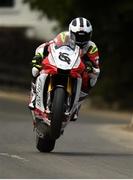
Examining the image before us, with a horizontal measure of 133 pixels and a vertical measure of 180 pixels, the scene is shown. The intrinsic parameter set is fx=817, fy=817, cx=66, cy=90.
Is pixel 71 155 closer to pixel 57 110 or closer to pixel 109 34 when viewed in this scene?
pixel 57 110

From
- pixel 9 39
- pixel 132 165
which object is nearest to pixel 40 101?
pixel 132 165

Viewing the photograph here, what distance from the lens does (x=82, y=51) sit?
12.8m

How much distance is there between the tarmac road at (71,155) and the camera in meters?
10.5

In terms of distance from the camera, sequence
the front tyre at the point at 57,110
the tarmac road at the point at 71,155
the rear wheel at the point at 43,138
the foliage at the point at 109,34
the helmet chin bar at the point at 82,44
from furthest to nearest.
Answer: the foliage at the point at 109,34 < the helmet chin bar at the point at 82,44 < the rear wheel at the point at 43,138 < the front tyre at the point at 57,110 < the tarmac road at the point at 71,155

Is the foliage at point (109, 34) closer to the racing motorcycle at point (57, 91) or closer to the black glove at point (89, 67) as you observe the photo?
the black glove at point (89, 67)

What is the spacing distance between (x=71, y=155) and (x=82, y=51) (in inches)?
64.5

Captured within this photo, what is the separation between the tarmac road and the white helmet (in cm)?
179

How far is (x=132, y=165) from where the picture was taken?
11961 mm

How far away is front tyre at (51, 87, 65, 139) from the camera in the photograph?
12.0 meters

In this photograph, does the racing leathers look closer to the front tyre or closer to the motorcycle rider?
the motorcycle rider

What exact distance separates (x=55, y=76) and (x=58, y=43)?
0.62 metres

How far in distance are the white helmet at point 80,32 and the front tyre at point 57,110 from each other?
1003 millimetres

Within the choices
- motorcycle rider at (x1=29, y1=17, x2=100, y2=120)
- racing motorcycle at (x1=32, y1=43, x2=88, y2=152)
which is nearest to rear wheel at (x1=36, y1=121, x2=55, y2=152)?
racing motorcycle at (x1=32, y1=43, x2=88, y2=152)

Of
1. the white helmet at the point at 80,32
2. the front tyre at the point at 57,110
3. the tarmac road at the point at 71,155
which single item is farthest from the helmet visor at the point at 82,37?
the tarmac road at the point at 71,155
